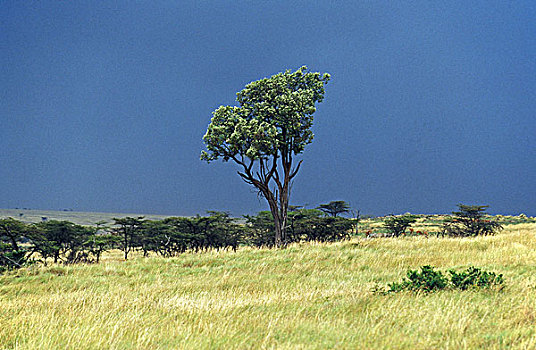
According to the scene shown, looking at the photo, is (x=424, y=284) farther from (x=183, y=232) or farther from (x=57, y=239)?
(x=57, y=239)

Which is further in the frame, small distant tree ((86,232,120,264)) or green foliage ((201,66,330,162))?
small distant tree ((86,232,120,264))

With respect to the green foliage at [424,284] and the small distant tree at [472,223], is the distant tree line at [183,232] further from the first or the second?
the green foliage at [424,284]

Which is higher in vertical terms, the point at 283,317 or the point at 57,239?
the point at 283,317

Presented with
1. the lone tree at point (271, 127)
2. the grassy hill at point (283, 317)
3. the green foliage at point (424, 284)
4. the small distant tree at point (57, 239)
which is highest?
the lone tree at point (271, 127)

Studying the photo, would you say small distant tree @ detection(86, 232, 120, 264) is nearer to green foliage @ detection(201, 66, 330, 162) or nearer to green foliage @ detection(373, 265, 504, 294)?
green foliage @ detection(201, 66, 330, 162)

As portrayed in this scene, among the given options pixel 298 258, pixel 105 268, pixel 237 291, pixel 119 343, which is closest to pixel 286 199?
pixel 298 258

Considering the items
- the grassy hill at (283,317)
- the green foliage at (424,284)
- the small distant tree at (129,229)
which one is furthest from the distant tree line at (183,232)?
the green foliage at (424,284)

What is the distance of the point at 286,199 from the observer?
69.5 ft

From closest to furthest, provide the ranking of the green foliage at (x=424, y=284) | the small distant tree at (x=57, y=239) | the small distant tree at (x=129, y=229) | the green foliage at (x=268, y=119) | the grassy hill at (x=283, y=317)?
1. the grassy hill at (x=283, y=317)
2. the green foliage at (x=424, y=284)
3. the green foliage at (x=268, y=119)
4. the small distant tree at (x=57, y=239)
5. the small distant tree at (x=129, y=229)

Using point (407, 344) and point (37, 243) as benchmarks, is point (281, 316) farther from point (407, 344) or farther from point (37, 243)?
point (37, 243)

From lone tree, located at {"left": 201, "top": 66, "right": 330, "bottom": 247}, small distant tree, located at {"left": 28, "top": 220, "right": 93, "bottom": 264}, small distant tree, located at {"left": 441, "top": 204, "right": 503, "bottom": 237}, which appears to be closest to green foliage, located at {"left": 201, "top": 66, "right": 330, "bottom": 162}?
lone tree, located at {"left": 201, "top": 66, "right": 330, "bottom": 247}

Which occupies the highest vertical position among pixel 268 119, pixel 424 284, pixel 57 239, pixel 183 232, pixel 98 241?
pixel 268 119

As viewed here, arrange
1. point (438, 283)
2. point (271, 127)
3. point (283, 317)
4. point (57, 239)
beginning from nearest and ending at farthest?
point (283, 317) → point (438, 283) → point (271, 127) → point (57, 239)

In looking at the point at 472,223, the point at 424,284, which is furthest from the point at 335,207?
the point at 424,284
